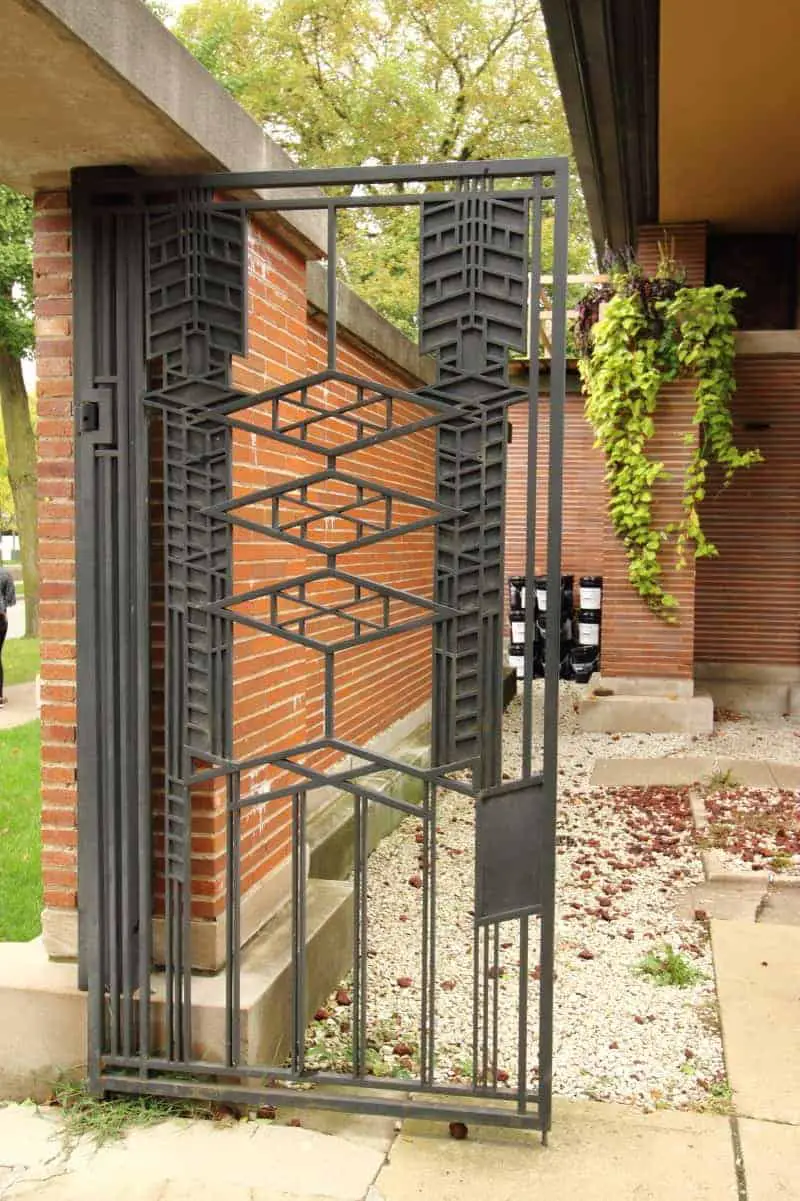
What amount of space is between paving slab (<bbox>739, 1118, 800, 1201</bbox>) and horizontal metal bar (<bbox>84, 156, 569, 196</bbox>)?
2.60 meters

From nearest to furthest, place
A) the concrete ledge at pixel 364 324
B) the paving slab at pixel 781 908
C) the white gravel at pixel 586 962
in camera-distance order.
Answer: the white gravel at pixel 586 962, the concrete ledge at pixel 364 324, the paving slab at pixel 781 908

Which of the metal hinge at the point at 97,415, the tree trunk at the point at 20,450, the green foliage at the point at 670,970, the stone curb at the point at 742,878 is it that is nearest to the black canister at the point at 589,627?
the stone curb at the point at 742,878

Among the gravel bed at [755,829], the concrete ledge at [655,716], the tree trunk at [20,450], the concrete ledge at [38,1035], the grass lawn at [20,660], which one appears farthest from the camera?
the tree trunk at [20,450]

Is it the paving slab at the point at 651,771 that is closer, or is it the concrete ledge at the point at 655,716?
the paving slab at the point at 651,771

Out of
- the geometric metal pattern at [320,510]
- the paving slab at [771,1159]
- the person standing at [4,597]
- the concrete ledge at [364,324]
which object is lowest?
the paving slab at [771,1159]

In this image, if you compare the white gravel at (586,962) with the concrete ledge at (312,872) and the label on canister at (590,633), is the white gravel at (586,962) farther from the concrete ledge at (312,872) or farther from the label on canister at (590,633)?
the label on canister at (590,633)

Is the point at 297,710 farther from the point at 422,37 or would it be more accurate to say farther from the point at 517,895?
the point at 422,37

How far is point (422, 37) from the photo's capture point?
2366 centimetres

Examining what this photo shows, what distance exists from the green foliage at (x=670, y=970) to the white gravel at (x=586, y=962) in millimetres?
24

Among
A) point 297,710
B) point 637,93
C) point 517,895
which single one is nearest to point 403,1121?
Result: point 517,895

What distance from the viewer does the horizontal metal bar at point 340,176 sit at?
2.78 m

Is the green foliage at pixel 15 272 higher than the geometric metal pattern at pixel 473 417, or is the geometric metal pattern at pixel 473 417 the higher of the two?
the green foliage at pixel 15 272

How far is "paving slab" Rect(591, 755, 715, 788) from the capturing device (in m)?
7.34

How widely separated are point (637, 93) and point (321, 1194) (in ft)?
22.3
